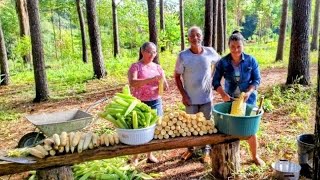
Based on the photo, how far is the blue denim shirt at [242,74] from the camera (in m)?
4.23

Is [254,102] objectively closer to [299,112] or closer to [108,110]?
[108,110]

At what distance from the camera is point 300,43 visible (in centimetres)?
838

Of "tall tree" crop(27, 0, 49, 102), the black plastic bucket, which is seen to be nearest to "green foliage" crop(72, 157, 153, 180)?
the black plastic bucket

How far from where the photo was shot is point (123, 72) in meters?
14.4

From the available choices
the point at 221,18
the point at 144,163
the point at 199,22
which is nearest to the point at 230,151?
the point at 144,163

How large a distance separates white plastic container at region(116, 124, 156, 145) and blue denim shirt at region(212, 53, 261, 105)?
1.27m

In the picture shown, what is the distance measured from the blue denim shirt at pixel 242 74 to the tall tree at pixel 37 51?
6.68 metres

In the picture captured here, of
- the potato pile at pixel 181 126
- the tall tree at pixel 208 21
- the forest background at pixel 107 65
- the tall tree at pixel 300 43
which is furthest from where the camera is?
the tall tree at pixel 208 21

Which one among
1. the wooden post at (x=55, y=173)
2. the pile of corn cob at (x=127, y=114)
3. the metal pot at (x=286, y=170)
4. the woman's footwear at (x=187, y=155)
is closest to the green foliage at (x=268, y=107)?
the woman's footwear at (x=187, y=155)

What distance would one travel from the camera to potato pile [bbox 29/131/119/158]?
137 inches

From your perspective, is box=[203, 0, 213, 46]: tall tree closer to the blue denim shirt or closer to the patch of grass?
the patch of grass

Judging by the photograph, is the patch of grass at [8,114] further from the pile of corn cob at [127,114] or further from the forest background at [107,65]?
the pile of corn cob at [127,114]

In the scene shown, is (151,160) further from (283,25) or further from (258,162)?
(283,25)

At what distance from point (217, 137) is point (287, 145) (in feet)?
6.80
